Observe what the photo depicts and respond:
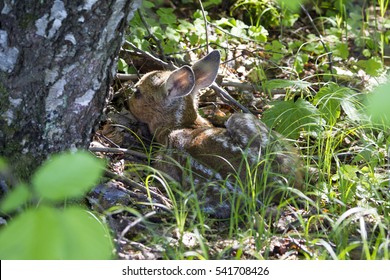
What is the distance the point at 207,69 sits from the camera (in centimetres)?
619

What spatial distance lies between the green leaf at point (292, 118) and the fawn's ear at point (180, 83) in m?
0.77

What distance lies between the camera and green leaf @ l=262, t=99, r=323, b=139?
5363 mm

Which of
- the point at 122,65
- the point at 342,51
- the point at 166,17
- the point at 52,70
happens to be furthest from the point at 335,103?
the point at 52,70

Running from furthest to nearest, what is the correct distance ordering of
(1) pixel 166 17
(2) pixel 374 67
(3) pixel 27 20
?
(1) pixel 166 17
(2) pixel 374 67
(3) pixel 27 20

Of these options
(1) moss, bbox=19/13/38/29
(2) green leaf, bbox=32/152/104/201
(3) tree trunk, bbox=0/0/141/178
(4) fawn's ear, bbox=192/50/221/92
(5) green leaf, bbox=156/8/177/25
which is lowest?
(4) fawn's ear, bbox=192/50/221/92

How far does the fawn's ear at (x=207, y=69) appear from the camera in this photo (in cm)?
615

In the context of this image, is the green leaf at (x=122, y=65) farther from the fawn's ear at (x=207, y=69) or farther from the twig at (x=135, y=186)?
the twig at (x=135, y=186)

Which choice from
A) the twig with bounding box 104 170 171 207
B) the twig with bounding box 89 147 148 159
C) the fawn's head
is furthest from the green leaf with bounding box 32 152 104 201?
the fawn's head

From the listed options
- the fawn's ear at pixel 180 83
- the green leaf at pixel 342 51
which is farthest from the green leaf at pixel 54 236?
the green leaf at pixel 342 51

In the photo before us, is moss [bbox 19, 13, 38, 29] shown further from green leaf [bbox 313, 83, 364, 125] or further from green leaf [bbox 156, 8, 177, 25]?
green leaf [bbox 156, 8, 177, 25]

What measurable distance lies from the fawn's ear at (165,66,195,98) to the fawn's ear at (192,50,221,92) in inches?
6.6

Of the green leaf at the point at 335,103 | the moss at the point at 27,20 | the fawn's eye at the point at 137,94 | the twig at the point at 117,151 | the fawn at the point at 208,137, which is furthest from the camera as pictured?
the fawn's eye at the point at 137,94

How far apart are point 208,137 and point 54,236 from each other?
3.55 meters

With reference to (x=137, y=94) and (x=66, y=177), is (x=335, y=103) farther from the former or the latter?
(x=66, y=177)
